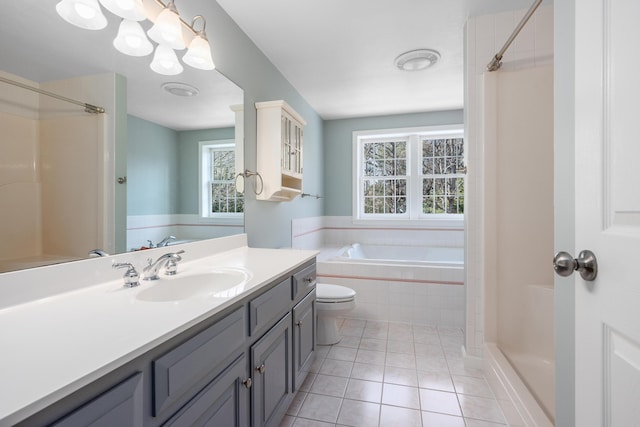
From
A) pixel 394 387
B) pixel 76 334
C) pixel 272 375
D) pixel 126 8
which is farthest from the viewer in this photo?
pixel 394 387

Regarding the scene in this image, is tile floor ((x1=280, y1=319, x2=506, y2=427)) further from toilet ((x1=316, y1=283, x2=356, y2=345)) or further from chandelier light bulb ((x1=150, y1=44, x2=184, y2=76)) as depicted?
chandelier light bulb ((x1=150, y1=44, x2=184, y2=76))

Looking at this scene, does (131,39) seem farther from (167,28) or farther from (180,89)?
(180,89)

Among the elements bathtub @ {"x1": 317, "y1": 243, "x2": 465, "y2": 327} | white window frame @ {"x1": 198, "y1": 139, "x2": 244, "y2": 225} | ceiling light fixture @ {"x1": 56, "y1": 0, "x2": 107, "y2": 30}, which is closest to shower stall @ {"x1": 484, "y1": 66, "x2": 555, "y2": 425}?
bathtub @ {"x1": 317, "y1": 243, "x2": 465, "y2": 327}

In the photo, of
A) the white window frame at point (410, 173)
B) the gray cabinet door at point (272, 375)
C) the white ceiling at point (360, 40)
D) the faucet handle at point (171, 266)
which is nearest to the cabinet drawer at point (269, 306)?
the gray cabinet door at point (272, 375)

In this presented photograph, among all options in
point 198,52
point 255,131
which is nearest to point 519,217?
point 255,131

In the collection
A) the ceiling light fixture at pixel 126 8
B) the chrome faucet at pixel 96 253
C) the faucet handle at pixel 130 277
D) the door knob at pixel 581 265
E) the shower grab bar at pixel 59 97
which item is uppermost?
the ceiling light fixture at pixel 126 8

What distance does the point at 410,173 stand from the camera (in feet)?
13.4

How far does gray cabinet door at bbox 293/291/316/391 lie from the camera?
155 cm

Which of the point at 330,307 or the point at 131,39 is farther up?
the point at 131,39

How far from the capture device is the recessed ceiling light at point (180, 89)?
1477 mm

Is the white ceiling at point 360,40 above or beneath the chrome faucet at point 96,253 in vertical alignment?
above

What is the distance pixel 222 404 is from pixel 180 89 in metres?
1.46

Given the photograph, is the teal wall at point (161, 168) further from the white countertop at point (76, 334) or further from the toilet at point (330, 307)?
the toilet at point (330, 307)

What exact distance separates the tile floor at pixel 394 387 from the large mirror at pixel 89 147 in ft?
3.81
